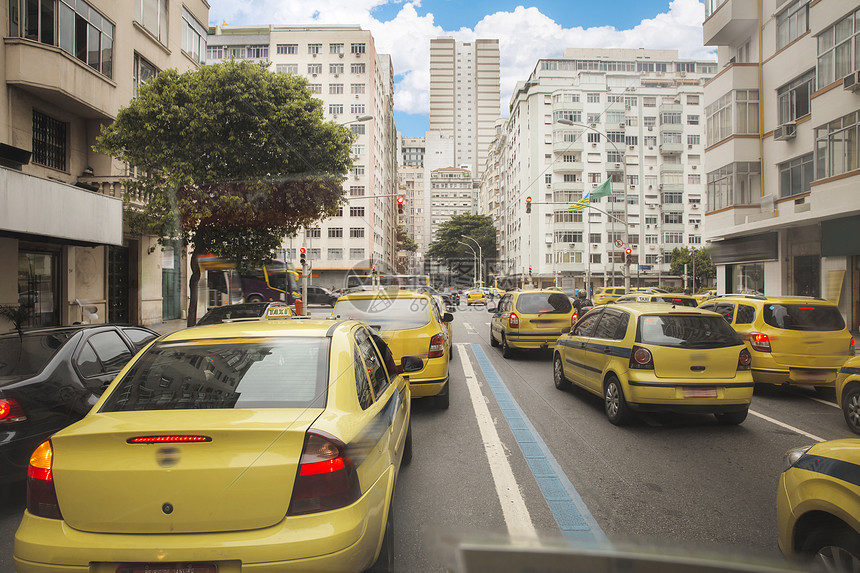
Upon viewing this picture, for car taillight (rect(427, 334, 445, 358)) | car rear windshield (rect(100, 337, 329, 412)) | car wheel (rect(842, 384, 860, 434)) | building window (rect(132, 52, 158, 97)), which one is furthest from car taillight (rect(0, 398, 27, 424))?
building window (rect(132, 52, 158, 97))

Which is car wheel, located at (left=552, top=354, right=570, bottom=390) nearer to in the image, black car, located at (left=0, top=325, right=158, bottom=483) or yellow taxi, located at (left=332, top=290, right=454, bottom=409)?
yellow taxi, located at (left=332, top=290, right=454, bottom=409)

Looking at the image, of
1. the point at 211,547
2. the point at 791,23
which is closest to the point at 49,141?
the point at 211,547

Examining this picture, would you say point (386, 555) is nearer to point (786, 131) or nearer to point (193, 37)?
point (786, 131)

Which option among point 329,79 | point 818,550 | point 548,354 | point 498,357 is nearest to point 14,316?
point 498,357

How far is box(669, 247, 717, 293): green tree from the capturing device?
55.6 meters

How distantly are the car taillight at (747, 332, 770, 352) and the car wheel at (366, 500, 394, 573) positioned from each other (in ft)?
23.9

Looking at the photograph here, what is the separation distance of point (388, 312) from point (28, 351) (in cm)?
406

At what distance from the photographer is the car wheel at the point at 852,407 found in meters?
5.80

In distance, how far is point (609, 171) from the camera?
58906 mm

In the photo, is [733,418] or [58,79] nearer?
[733,418]

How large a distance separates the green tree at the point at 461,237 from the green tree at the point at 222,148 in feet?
200

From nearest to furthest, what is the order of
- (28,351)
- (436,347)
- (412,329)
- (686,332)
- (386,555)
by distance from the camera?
(386,555) → (28,351) → (686,332) → (436,347) → (412,329)

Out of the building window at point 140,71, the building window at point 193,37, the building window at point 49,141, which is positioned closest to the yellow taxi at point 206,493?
the building window at point 49,141

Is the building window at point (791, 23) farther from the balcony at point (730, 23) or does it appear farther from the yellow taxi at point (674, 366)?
the yellow taxi at point (674, 366)
